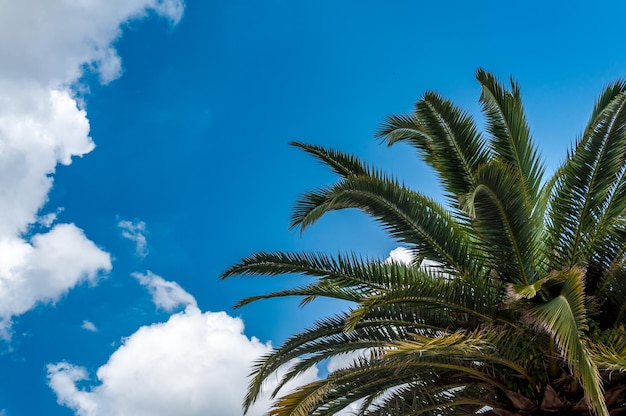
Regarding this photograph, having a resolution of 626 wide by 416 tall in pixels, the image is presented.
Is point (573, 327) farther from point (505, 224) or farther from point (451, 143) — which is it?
point (451, 143)

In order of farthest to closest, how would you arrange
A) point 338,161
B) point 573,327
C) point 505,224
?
point 338,161, point 505,224, point 573,327

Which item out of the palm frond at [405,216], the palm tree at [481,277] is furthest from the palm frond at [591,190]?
the palm frond at [405,216]

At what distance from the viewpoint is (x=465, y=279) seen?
29.3 feet

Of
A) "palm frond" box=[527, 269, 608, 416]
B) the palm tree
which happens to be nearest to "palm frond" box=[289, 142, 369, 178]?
the palm tree

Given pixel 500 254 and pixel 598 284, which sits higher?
pixel 500 254

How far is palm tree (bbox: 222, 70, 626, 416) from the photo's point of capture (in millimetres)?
8406

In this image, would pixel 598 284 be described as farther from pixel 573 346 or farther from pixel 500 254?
pixel 573 346

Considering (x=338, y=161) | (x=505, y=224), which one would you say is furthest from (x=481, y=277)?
(x=338, y=161)

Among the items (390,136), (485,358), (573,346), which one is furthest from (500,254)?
(390,136)

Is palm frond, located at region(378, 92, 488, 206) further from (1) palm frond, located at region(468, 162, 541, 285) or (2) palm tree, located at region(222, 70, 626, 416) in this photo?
(1) palm frond, located at region(468, 162, 541, 285)

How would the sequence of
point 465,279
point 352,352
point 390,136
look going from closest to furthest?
point 465,279, point 352,352, point 390,136

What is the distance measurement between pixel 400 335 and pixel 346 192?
2.37 m

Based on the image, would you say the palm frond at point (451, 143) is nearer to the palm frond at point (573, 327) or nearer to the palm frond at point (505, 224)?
the palm frond at point (505, 224)

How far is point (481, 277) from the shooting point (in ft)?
30.1
